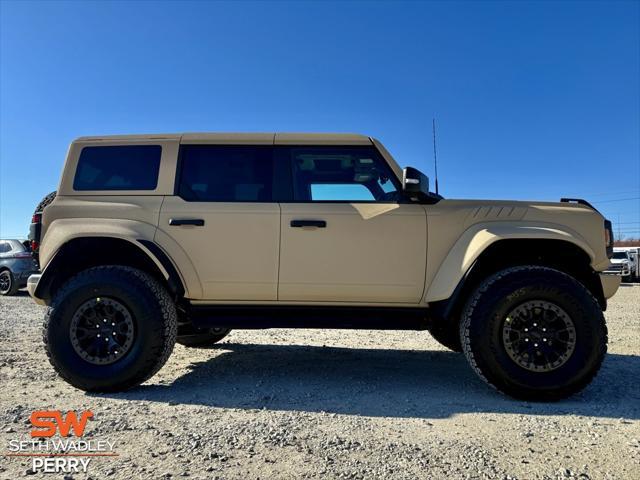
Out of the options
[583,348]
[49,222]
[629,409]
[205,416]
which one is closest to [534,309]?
[583,348]

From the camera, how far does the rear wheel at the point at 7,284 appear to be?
11.1 m

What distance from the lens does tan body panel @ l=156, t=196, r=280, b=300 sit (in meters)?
3.44

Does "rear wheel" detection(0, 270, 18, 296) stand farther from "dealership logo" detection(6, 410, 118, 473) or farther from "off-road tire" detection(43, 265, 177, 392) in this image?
"dealership logo" detection(6, 410, 118, 473)

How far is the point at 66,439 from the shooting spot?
233 centimetres

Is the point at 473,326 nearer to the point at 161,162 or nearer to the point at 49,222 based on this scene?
the point at 161,162

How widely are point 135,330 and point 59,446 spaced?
112 cm

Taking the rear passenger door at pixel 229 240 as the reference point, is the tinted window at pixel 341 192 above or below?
above

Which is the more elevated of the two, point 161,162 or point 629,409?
point 161,162

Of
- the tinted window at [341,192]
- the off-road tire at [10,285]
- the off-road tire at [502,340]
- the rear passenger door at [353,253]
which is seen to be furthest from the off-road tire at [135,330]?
the off-road tire at [10,285]

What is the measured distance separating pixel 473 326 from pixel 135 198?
290cm

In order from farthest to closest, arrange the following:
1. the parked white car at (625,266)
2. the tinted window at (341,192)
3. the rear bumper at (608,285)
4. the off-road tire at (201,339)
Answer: the parked white car at (625,266), the off-road tire at (201,339), the tinted window at (341,192), the rear bumper at (608,285)

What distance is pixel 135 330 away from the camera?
10.8 feet

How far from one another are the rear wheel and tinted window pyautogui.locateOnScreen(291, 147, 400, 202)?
35.5 ft

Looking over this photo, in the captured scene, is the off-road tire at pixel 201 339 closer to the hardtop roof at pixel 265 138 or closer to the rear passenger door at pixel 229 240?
the rear passenger door at pixel 229 240
